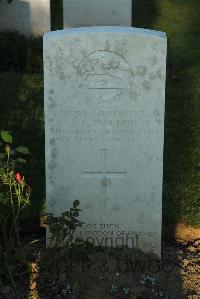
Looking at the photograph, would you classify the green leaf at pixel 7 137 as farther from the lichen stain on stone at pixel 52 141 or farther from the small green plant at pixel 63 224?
the small green plant at pixel 63 224

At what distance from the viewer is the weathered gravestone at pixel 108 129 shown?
12.7 feet

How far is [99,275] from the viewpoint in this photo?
4055 mm

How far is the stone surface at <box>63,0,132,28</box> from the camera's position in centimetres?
1135

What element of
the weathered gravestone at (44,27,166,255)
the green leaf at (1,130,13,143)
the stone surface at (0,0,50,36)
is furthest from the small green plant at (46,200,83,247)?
the stone surface at (0,0,50,36)

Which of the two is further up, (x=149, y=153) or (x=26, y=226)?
(x=149, y=153)

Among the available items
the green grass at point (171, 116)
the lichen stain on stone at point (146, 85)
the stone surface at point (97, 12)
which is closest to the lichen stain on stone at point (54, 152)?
the lichen stain on stone at point (146, 85)

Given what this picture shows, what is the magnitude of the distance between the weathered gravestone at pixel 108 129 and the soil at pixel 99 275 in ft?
0.52

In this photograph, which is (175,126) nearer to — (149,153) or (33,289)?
(149,153)

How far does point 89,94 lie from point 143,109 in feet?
1.18

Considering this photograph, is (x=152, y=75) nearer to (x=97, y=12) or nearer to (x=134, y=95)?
(x=134, y=95)

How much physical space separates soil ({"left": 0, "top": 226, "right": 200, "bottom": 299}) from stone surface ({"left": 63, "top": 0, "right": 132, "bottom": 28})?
768 cm

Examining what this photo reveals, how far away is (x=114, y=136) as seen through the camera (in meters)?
4.07

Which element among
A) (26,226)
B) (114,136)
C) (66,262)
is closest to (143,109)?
(114,136)

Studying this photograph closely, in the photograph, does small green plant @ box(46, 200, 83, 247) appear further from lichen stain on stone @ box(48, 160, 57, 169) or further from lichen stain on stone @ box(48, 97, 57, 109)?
lichen stain on stone @ box(48, 97, 57, 109)
